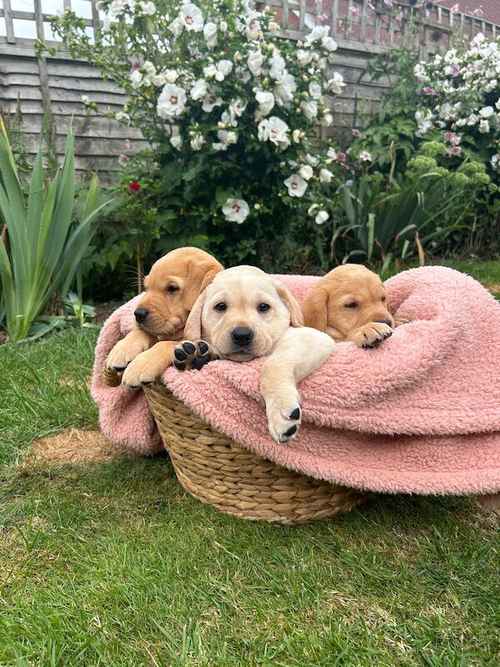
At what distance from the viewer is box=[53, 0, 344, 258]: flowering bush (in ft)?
12.3

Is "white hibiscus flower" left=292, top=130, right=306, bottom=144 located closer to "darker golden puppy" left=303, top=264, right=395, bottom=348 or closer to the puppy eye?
"darker golden puppy" left=303, top=264, right=395, bottom=348

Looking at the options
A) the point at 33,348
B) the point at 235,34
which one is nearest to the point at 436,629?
the point at 33,348

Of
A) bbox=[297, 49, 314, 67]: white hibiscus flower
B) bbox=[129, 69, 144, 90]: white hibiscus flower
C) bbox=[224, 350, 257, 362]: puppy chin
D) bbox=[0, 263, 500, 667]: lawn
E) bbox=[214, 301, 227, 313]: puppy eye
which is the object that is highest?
bbox=[297, 49, 314, 67]: white hibiscus flower

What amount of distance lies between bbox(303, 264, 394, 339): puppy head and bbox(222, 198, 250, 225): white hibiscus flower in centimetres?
172

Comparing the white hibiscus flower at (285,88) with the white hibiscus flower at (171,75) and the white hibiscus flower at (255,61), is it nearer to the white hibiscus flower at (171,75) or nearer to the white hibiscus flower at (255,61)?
the white hibiscus flower at (255,61)

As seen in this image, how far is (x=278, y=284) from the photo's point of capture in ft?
6.88

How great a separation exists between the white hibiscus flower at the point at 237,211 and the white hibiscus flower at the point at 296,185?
320mm

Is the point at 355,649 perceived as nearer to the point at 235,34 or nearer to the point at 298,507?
the point at 298,507

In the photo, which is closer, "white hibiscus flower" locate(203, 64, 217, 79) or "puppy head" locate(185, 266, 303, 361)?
"puppy head" locate(185, 266, 303, 361)

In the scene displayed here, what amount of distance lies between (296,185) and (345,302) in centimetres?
200

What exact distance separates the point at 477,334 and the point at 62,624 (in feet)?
4.84

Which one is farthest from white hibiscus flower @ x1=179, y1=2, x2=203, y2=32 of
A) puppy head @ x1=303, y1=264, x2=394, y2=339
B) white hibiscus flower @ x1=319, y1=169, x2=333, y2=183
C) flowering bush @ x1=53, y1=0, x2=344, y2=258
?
puppy head @ x1=303, y1=264, x2=394, y2=339

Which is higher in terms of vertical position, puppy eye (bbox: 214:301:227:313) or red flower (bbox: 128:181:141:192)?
red flower (bbox: 128:181:141:192)

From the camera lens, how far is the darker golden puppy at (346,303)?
7.28 feet
